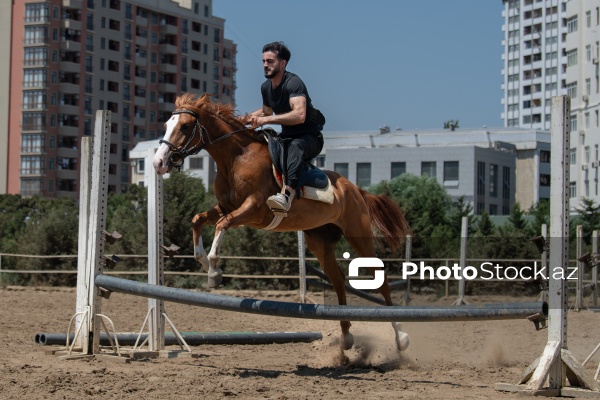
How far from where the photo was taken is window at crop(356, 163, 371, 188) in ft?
264

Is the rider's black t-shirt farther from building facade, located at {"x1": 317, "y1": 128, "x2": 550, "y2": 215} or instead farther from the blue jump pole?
building facade, located at {"x1": 317, "y1": 128, "x2": 550, "y2": 215}

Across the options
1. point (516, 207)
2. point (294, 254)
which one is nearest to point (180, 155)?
point (294, 254)

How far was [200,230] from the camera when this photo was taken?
7.91 metres

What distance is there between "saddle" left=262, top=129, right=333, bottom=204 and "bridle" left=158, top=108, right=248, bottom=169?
35cm

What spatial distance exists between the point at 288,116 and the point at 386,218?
2.04 m

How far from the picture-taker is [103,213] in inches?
346

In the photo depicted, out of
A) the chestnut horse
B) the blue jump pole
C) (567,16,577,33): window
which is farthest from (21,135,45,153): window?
the blue jump pole

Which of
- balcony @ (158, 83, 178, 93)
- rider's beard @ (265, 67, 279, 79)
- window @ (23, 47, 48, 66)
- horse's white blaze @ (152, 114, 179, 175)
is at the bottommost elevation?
horse's white blaze @ (152, 114, 179, 175)

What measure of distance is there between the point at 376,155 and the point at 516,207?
44194 millimetres

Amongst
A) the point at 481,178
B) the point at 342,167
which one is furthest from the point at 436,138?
the point at 342,167

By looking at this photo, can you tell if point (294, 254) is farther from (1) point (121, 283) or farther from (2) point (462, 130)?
(2) point (462, 130)

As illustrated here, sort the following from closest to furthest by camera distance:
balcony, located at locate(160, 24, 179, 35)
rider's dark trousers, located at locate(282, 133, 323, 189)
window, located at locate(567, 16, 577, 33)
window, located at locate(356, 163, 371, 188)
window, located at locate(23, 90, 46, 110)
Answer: rider's dark trousers, located at locate(282, 133, 323, 189) < window, located at locate(567, 16, 577, 33) < window, located at locate(356, 163, 371, 188) < window, located at locate(23, 90, 46, 110) < balcony, located at locate(160, 24, 179, 35)

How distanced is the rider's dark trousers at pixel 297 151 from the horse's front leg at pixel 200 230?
68 centimetres

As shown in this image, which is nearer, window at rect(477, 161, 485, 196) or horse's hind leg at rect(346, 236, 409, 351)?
horse's hind leg at rect(346, 236, 409, 351)
